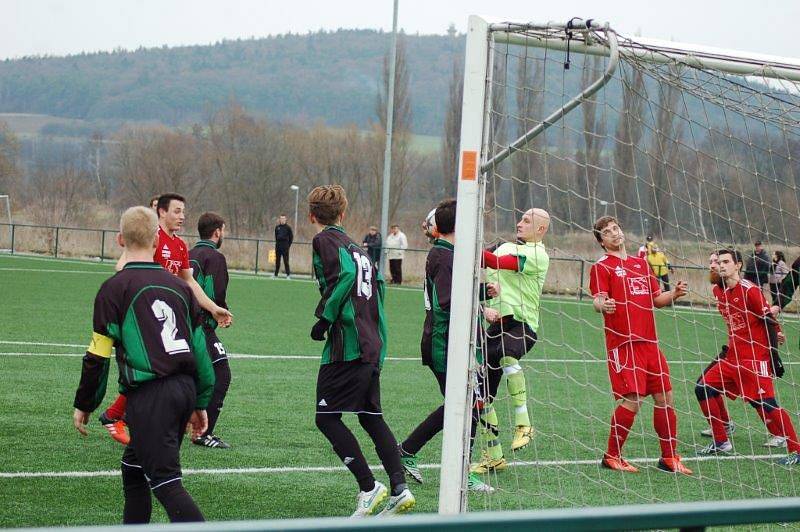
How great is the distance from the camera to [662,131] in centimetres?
685

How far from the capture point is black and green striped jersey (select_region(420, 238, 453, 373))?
6469 millimetres

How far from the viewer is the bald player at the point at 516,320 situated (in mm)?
6816

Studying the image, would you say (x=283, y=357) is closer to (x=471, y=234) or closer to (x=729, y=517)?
(x=471, y=234)

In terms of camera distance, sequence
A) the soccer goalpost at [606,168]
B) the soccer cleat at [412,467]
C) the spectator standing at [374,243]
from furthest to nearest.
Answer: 1. the spectator standing at [374,243]
2. the soccer cleat at [412,467]
3. the soccer goalpost at [606,168]

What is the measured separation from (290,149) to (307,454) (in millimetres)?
56704

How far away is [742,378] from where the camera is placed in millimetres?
8008

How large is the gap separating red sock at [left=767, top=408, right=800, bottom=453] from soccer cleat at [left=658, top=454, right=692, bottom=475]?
954 mm

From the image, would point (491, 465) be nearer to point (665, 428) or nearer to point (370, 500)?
point (665, 428)

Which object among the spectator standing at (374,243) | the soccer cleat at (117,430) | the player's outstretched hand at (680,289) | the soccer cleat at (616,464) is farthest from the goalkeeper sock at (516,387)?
the spectator standing at (374,243)

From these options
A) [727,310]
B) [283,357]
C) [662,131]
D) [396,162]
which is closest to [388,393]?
[283,357]

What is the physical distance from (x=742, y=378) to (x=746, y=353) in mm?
195

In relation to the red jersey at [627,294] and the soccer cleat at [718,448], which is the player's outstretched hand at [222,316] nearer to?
the red jersey at [627,294]

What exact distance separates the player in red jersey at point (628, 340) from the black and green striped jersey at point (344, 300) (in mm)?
1983

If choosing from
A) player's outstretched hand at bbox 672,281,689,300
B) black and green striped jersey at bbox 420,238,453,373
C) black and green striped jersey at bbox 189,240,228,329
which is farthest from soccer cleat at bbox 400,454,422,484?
player's outstretched hand at bbox 672,281,689,300
